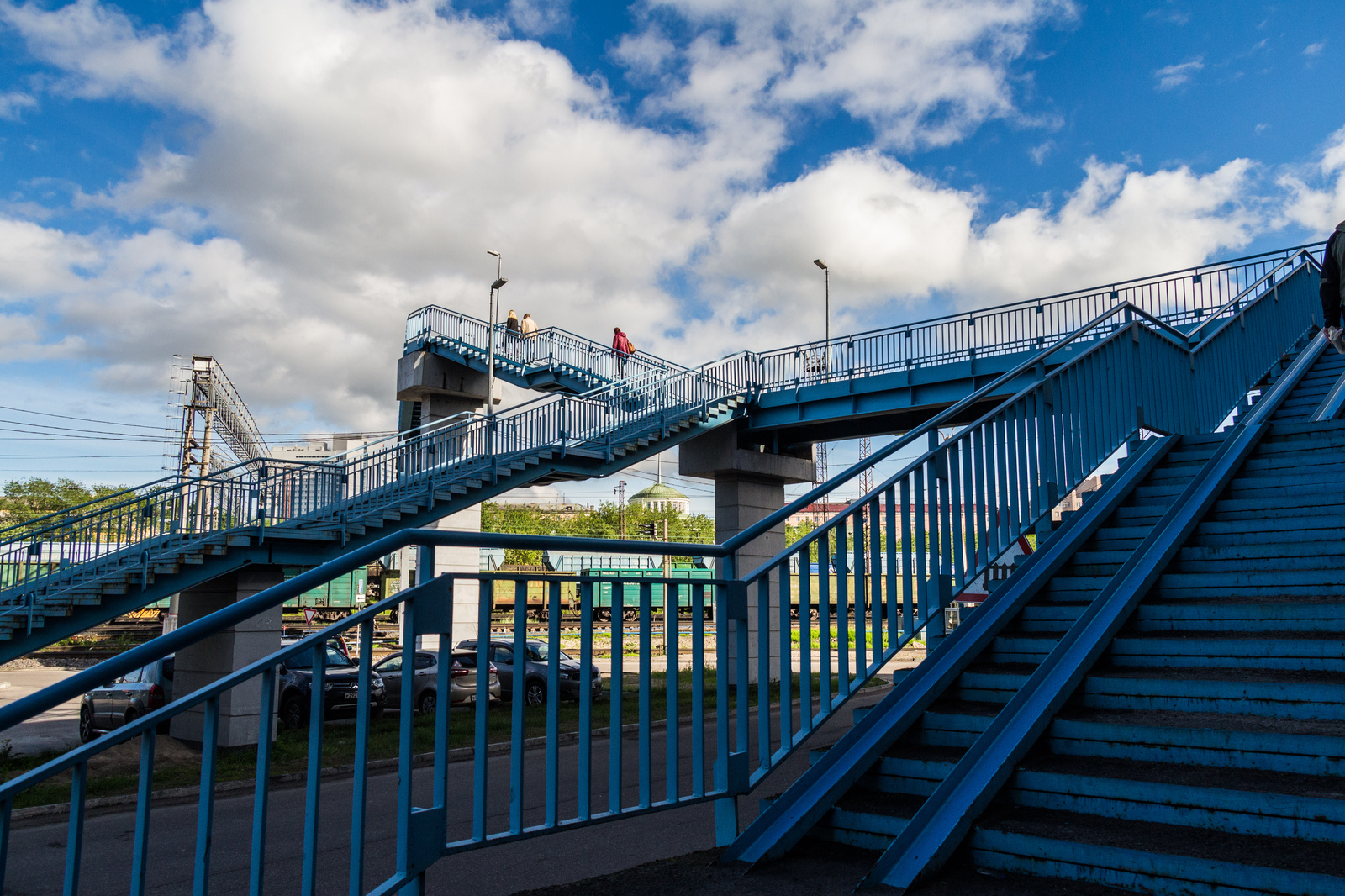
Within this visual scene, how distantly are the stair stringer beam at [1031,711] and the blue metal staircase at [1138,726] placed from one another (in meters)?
0.01

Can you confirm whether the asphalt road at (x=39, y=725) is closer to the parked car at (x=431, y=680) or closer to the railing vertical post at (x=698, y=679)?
the parked car at (x=431, y=680)


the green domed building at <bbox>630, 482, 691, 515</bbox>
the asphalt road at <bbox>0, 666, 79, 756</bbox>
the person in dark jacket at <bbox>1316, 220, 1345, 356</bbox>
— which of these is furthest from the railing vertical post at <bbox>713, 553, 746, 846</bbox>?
the green domed building at <bbox>630, 482, 691, 515</bbox>

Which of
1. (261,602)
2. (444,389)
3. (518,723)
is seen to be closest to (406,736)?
(518,723)

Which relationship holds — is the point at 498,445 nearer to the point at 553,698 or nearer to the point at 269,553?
the point at 269,553

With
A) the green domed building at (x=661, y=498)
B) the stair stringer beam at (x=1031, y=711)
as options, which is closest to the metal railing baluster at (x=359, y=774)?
the stair stringer beam at (x=1031, y=711)

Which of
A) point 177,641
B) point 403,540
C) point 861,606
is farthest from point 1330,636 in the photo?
point 177,641

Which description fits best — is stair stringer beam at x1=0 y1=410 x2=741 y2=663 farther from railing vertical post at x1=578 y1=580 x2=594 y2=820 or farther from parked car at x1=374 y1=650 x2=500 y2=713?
railing vertical post at x1=578 y1=580 x2=594 y2=820

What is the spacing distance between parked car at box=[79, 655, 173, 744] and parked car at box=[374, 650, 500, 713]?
354 centimetres

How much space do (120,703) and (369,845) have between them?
9.79m

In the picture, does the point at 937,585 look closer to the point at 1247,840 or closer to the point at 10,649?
the point at 1247,840

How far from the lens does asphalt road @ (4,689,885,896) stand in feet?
20.9

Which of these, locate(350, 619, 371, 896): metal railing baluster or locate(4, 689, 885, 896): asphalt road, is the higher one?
locate(350, 619, 371, 896): metal railing baluster

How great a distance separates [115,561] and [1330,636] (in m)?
14.3

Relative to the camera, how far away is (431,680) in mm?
16281
